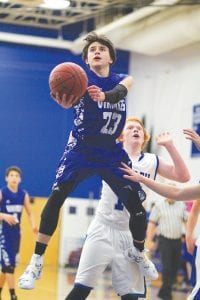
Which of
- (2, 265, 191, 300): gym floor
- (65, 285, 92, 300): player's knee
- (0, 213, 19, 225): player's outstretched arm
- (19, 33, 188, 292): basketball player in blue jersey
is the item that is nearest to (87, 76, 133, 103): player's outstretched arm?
(19, 33, 188, 292): basketball player in blue jersey

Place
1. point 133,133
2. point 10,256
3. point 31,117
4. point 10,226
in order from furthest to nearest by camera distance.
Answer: point 31,117 < point 10,226 < point 10,256 < point 133,133

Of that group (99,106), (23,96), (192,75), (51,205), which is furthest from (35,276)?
(23,96)

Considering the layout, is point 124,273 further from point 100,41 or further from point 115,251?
point 100,41

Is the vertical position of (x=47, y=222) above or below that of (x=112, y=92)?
below

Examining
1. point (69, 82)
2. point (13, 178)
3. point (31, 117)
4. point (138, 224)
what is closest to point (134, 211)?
point (138, 224)

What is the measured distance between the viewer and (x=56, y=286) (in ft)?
41.5

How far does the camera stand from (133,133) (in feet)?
19.2

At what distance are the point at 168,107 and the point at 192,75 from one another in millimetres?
1361

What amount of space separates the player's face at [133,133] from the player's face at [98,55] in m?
0.76

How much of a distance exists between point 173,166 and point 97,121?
3.19ft

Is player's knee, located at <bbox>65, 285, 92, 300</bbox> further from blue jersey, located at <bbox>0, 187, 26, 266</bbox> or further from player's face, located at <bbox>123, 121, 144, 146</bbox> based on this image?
blue jersey, located at <bbox>0, 187, 26, 266</bbox>

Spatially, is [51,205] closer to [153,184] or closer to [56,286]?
[153,184]

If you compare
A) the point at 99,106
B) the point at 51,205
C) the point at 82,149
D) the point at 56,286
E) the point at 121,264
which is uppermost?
Answer: the point at 99,106

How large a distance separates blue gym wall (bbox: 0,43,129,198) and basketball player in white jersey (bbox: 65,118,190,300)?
13.7m
